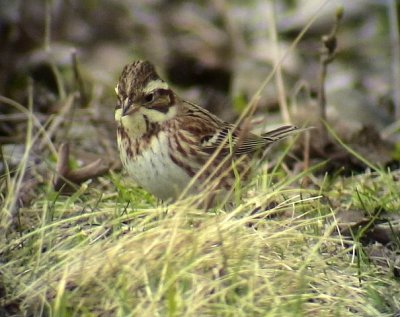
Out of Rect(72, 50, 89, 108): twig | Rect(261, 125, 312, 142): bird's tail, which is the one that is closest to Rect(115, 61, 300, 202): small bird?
Rect(261, 125, 312, 142): bird's tail

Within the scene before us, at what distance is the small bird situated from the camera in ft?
17.6

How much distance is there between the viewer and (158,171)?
17.7 ft

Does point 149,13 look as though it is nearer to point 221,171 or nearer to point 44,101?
point 44,101

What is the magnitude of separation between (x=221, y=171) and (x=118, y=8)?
20.1ft

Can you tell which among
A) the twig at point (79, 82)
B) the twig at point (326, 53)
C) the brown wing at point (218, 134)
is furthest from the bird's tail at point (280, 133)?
the twig at point (79, 82)

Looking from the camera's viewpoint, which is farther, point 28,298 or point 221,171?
point 221,171

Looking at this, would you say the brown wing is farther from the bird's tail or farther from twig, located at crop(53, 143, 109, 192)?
twig, located at crop(53, 143, 109, 192)

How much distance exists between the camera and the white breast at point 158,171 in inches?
211

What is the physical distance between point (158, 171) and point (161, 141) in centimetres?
19

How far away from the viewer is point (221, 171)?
556 cm

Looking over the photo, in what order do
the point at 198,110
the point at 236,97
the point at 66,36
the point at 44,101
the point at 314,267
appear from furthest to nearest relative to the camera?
the point at 66,36 < the point at 236,97 < the point at 44,101 < the point at 198,110 < the point at 314,267

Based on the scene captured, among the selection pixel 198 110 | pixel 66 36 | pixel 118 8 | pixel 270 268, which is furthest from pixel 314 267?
pixel 118 8

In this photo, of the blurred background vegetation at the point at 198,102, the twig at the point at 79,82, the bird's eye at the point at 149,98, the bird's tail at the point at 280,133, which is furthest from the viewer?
the twig at the point at 79,82

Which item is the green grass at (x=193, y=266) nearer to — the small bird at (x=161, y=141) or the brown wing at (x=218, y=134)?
the small bird at (x=161, y=141)
